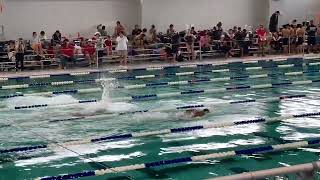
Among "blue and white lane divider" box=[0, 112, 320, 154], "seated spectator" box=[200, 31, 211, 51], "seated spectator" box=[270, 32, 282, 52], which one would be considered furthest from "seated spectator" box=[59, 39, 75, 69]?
"blue and white lane divider" box=[0, 112, 320, 154]

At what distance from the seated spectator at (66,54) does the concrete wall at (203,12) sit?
12.7 ft

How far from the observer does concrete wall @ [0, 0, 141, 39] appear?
16266mm

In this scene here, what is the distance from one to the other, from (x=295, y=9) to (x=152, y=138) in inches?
601

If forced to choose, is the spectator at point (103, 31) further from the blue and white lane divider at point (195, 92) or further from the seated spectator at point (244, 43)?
the blue and white lane divider at point (195, 92)

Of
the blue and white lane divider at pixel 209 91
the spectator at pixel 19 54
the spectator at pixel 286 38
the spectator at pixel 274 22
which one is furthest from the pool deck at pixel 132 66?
the blue and white lane divider at pixel 209 91

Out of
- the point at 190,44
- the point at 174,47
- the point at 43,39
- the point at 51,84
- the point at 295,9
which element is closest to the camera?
the point at 51,84

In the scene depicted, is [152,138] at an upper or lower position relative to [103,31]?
lower

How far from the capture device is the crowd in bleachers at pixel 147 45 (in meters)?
14.8

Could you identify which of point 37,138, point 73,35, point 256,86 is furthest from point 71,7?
point 37,138

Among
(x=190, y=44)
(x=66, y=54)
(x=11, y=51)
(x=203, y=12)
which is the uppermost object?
(x=203, y=12)

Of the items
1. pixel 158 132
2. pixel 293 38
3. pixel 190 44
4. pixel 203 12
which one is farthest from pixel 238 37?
pixel 158 132

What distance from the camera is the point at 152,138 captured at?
7031mm

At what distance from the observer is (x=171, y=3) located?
1864 centimetres

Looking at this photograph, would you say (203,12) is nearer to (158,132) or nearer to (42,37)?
(42,37)
